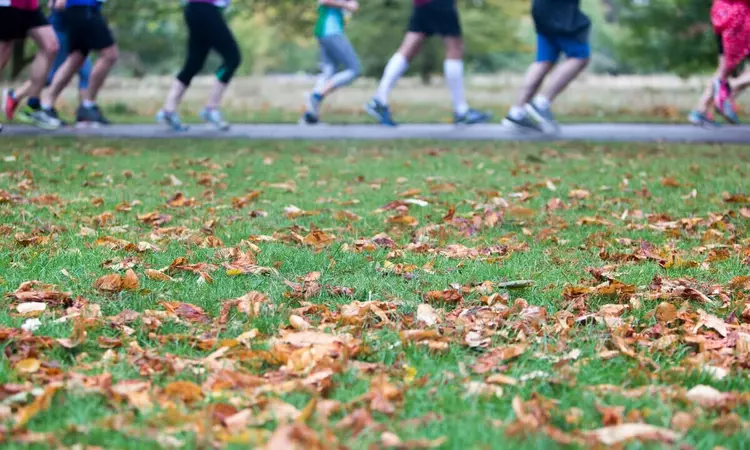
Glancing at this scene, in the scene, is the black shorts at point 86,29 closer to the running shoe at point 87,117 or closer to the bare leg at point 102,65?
the bare leg at point 102,65

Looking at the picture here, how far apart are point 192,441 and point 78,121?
9.40 m

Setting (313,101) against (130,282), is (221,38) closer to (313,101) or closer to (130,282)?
(313,101)

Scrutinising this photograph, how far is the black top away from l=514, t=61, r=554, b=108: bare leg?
37 cm

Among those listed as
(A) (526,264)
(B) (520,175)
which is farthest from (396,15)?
(A) (526,264)

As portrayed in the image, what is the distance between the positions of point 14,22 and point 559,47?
16.8 feet

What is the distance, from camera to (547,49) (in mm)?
9375

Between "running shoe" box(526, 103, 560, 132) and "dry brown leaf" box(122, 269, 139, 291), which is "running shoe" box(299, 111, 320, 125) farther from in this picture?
"dry brown leaf" box(122, 269, 139, 291)

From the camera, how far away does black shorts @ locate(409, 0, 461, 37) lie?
984 centimetres

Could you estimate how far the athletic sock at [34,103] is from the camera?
9.76m

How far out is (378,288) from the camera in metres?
3.54

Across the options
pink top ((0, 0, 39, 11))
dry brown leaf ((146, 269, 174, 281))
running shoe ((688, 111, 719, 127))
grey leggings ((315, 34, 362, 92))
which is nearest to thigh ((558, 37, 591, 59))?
running shoe ((688, 111, 719, 127))

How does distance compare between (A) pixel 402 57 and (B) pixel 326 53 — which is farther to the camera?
(B) pixel 326 53

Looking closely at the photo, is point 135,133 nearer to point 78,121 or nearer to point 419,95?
point 78,121

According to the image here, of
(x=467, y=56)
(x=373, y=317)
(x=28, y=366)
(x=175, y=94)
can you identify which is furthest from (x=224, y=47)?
(x=467, y=56)
